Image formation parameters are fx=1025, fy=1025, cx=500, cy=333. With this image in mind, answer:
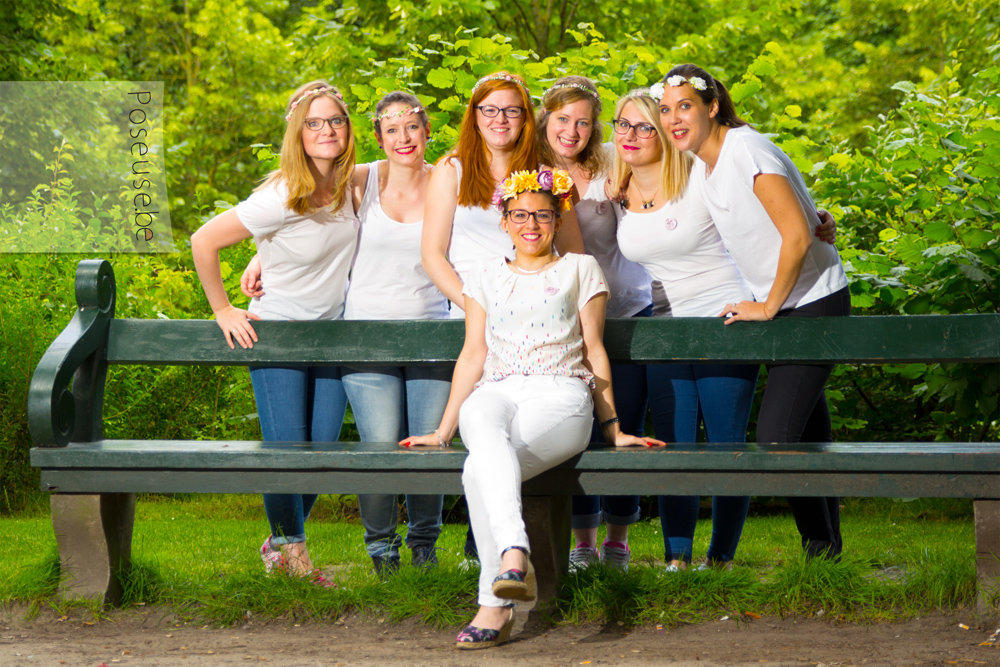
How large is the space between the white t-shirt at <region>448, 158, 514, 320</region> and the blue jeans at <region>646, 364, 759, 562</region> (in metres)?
0.75

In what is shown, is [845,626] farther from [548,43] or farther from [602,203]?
[548,43]

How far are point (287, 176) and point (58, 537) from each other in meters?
1.51

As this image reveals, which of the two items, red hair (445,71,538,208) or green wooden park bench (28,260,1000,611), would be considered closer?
green wooden park bench (28,260,1000,611)

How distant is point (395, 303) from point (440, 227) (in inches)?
13.9

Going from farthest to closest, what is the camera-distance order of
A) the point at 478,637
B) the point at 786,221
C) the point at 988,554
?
1. the point at 786,221
2. the point at 988,554
3. the point at 478,637

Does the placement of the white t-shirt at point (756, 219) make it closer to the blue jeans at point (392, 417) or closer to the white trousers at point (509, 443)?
the white trousers at point (509, 443)

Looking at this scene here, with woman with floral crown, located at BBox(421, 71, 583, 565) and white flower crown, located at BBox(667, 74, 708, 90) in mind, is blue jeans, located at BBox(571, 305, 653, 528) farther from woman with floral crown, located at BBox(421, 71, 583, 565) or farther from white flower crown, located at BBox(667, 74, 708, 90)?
white flower crown, located at BBox(667, 74, 708, 90)

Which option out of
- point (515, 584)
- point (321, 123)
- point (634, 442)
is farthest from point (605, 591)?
point (321, 123)

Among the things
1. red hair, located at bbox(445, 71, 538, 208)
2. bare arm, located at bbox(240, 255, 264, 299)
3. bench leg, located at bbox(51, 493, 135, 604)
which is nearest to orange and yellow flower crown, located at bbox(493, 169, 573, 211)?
red hair, located at bbox(445, 71, 538, 208)

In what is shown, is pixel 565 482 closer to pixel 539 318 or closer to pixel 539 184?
pixel 539 318

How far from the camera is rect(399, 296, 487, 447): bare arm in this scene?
3473 mm

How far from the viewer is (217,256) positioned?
12.4 feet

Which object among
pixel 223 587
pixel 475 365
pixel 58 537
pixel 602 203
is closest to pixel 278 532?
pixel 223 587

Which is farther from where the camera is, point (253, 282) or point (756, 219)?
point (253, 282)
